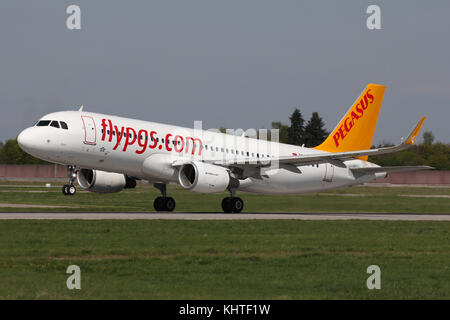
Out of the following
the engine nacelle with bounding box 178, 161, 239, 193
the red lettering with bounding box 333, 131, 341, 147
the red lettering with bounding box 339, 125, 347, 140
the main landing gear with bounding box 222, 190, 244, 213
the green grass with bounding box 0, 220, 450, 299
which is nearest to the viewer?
the green grass with bounding box 0, 220, 450, 299

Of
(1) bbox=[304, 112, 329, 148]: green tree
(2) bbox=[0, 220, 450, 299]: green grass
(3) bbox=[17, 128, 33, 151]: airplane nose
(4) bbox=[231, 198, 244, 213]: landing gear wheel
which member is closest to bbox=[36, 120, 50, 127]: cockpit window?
(3) bbox=[17, 128, 33, 151]: airplane nose

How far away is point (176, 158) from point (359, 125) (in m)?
14.6

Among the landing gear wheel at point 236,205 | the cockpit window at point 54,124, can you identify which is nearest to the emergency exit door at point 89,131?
the cockpit window at point 54,124

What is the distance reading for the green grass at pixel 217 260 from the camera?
1347 centimetres

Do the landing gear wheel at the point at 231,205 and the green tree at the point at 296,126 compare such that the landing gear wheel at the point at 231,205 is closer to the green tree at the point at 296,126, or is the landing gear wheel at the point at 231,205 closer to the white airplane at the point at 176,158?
the white airplane at the point at 176,158

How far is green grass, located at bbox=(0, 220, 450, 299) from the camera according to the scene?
13.5m

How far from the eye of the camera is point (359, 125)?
149ft

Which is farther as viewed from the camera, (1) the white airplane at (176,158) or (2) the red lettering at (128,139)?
(2) the red lettering at (128,139)

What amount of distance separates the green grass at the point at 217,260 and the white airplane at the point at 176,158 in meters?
7.17

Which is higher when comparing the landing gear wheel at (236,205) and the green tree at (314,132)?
the green tree at (314,132)

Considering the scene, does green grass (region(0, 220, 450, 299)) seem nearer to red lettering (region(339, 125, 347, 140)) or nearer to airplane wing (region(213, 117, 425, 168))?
airplane wing (region(213, 117, 425, 168))

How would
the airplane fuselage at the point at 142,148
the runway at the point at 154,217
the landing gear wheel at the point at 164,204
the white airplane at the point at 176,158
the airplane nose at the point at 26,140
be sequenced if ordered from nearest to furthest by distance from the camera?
the runway at the point at 154,217 → the airplane nose at the point at 26,140 → the airplane fuselage at the point at 142,148 → the white airplane at the point at 176,158 → the landing gear wheel at the point at 164,204

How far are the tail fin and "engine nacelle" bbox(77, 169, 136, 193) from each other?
43.6 feet
